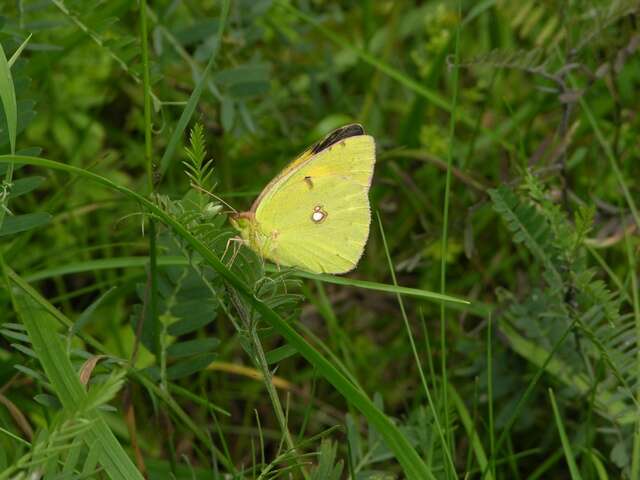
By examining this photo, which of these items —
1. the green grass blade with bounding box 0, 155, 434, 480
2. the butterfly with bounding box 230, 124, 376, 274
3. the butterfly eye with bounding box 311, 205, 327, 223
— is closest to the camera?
the green grass blade with bounding box 0, 155, 434, 480

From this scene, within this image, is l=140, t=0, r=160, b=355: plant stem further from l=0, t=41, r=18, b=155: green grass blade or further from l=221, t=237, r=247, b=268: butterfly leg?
l=0, t=41, r=18, b=155: green grass blade

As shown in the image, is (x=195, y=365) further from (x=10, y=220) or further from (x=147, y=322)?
(x=10, y=220)

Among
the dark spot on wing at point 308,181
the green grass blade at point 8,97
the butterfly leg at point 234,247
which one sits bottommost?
the dark spot on wing at point 308,181

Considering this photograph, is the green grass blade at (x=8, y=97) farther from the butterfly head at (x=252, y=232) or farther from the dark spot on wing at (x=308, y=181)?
the dark spot on wing at (x=308, y=181)

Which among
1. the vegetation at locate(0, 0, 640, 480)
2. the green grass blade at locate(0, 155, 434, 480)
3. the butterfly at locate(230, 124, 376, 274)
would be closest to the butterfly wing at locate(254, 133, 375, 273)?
the butterfly at locate(230, 124, 376, 274)

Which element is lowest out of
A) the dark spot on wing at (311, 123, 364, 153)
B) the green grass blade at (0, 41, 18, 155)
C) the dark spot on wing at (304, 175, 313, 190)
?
the dark spot on wing at (304, 175, 313, 190)

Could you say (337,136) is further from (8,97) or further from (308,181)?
(8,97)

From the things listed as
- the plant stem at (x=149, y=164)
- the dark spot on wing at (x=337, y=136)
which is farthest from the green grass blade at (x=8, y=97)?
the dark spot on wing at (x=337, y=136)
